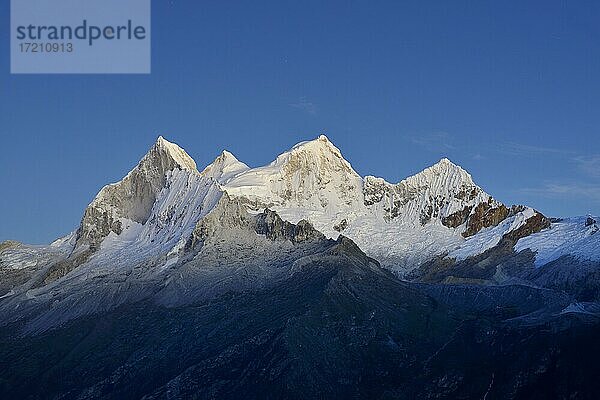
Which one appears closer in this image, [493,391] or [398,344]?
[493,391]

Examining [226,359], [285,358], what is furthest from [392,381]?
[226,359]

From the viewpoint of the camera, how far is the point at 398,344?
7785 inches

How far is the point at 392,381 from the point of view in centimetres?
18038

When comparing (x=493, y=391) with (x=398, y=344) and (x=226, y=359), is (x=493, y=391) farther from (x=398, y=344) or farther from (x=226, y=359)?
(x=226, y=359)

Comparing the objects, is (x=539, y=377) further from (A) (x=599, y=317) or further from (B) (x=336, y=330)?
(B) (x=336, y=330)

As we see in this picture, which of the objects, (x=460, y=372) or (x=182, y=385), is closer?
(x=460, y=372)

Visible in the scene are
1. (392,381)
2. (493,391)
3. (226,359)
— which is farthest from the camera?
(226,359)

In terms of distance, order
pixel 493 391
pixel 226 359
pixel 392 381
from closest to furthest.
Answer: pixel 493 391, pixel 392 381, pixel 226 359

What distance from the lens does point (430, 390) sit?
172625mm

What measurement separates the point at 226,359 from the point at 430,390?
139ft

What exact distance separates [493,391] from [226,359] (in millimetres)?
53764

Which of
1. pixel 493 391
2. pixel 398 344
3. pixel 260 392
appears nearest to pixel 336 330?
pixel 398 344

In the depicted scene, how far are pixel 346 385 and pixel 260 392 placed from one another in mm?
15743

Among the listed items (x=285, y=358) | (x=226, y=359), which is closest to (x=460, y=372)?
(x=285, y=358)
